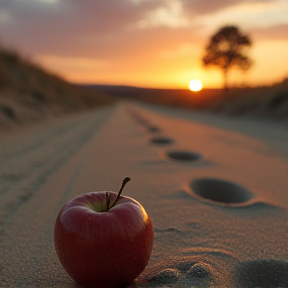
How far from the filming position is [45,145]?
5.06 m

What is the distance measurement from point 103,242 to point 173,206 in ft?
3.90

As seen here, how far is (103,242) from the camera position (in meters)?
1.09

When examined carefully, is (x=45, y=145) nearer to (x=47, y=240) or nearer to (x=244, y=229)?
(x=47, y=240)

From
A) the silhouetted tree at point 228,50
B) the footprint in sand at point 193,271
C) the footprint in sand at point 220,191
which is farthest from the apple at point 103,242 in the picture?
the silhouetted tree at point 228,50

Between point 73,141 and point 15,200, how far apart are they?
3.22 meters

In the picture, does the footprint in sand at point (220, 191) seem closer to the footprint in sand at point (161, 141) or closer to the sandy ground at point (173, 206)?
the sandy ground at point (173, 206)

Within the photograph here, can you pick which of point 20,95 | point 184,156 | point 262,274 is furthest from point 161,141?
point 20,95

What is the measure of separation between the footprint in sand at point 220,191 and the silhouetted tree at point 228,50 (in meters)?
24.6

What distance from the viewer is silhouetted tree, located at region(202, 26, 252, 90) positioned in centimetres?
2528

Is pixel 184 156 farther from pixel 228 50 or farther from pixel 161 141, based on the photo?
pixel 228 50

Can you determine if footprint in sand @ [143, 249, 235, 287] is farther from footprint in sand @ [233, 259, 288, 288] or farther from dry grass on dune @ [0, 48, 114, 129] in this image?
dry grass on dune @ [0, 48, 114, 129]

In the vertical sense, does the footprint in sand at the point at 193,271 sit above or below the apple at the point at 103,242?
below

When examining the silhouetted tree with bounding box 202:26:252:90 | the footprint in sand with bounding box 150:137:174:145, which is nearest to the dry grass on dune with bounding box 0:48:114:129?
the footprint in sand with bounding box 150:137:174:145

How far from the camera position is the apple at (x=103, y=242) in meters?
1.10
